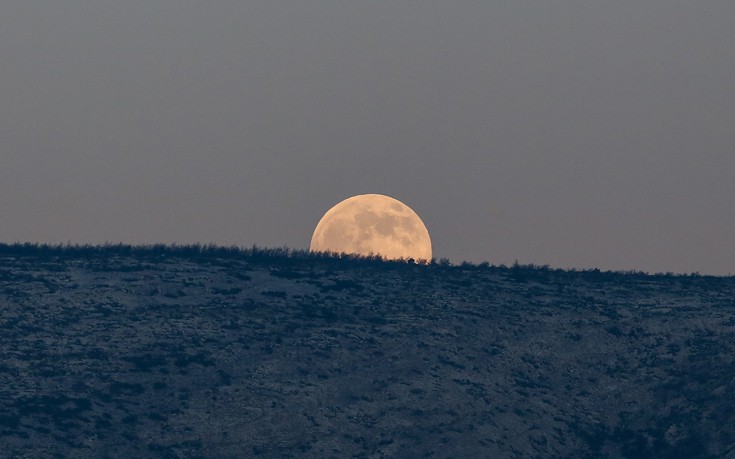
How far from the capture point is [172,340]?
45156 mm

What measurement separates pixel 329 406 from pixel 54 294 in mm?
13057

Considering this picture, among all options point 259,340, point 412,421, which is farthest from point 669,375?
point 259,340

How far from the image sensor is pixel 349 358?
1767 inches

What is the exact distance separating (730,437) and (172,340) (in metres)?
19.3

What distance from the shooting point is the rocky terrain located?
39.6 metres

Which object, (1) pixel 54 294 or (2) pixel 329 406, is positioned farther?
(1) pixel 54 294

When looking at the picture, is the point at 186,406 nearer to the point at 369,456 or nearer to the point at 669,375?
the point at 369,456

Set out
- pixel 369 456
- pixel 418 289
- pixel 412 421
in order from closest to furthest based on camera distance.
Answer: pixel 369 456 → pixel 412 421 → pixel 418 289

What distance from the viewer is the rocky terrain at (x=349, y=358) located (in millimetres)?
39594

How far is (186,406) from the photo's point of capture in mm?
40531

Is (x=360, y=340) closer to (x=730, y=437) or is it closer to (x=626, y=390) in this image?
(x=626, y=390)

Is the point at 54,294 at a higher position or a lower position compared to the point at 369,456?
higher

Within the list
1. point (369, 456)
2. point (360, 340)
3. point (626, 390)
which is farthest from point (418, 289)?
point (369, 456)

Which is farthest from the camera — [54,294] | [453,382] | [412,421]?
[54,294]
